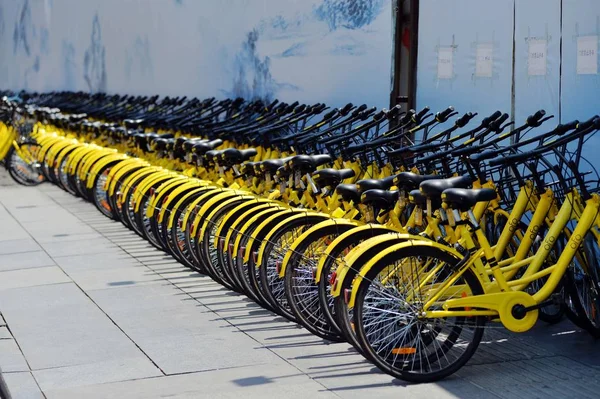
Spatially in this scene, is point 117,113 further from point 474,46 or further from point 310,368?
point 310,368

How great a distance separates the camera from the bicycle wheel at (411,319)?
17.6ft

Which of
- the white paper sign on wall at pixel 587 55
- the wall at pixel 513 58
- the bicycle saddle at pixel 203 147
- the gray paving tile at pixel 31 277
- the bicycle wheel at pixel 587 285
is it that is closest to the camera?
the bicycle wheel at pixel 587 285

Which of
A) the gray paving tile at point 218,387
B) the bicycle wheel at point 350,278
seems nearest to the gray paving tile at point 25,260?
the gray paving tile at point 218,387

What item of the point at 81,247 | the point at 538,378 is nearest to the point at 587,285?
the point at 538,378

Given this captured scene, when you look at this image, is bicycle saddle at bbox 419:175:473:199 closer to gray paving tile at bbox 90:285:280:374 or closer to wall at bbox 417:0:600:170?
gray paving tile at bbox 90:285:280:374

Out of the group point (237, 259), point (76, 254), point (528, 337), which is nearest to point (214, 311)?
Result: point (237, 259)

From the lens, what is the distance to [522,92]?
26.5ft

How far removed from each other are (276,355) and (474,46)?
3670 millimetres

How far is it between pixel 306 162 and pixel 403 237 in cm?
160

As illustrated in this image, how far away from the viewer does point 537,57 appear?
7883 millimetres

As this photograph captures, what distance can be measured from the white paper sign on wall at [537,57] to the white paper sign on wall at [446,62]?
3.74 feet

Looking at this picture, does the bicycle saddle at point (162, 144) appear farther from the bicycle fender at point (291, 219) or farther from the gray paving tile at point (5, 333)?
the bicycle fender at point (291, 219)

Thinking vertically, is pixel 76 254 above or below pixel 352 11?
below

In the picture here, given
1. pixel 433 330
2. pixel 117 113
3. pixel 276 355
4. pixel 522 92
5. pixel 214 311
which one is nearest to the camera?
pixel 433 330
